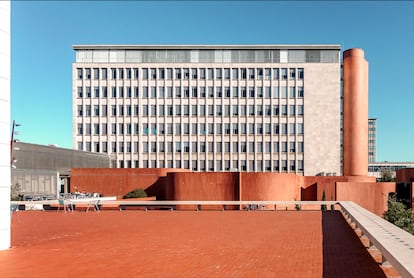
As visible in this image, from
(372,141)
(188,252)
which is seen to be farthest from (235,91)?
(372,141)

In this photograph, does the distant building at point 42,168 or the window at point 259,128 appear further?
the window at point 259,128

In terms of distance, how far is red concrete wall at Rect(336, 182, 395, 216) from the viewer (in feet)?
144

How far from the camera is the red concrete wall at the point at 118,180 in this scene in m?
46.2

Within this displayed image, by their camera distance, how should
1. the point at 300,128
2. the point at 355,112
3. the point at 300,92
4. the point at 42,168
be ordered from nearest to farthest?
the point at 42,168 < the point at 355,112 < the point at 300,92 < the point at 300,128

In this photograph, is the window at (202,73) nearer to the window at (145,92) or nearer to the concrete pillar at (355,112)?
the window at (145,92)

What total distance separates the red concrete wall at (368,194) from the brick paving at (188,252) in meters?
29.0

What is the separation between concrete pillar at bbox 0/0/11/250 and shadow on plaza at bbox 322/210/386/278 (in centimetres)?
903

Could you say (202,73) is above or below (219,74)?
above

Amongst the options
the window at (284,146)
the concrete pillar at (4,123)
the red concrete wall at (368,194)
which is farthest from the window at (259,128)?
the concrete pillar at (4,123)

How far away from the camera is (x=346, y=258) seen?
32.6 ft

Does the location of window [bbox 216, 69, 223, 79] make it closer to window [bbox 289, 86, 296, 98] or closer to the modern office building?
window [bbox 289, 86, 296, 98]

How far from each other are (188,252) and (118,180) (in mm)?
37165

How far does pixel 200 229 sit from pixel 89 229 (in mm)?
4670

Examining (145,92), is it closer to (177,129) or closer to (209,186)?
(177,129)
